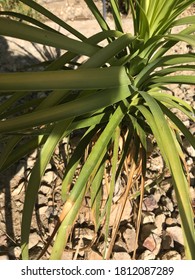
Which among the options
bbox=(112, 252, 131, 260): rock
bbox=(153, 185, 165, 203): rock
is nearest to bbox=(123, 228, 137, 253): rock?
bbox=(112, 252, 131, 260): rock

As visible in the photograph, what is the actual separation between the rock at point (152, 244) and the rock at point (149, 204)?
0.10 m

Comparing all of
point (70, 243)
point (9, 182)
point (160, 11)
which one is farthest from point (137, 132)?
point (9, 182)

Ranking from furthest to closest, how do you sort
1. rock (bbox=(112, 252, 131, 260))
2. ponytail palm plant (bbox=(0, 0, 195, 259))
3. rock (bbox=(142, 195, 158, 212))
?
rock (bbox=(142, 195, 158, 212)) → rock (bbox=(112, 252, 131, 260)) → ponytail palm plant (bbox=(0, 0, 195, 259))

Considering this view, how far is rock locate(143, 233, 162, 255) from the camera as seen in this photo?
116 centimetres

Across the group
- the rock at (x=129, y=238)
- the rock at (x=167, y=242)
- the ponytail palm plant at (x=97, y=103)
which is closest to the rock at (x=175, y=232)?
the rock at (x=167, y=242)

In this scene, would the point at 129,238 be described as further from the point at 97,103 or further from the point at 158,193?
the point at 97,103

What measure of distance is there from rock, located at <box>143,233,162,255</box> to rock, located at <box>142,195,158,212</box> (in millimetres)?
104

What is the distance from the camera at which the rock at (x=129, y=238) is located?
1.17 m

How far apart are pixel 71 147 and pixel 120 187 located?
0.81 ft

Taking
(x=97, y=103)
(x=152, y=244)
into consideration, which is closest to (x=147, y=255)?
(x=152, y=244)

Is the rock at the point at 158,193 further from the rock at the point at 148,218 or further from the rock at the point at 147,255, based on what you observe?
the rock at the point at 147,255

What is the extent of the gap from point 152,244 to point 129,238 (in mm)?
74

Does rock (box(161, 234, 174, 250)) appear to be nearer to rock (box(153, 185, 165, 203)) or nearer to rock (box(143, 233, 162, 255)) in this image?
rock (box(143, 233, 162, 255))

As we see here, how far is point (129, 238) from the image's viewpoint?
1.18 metres
